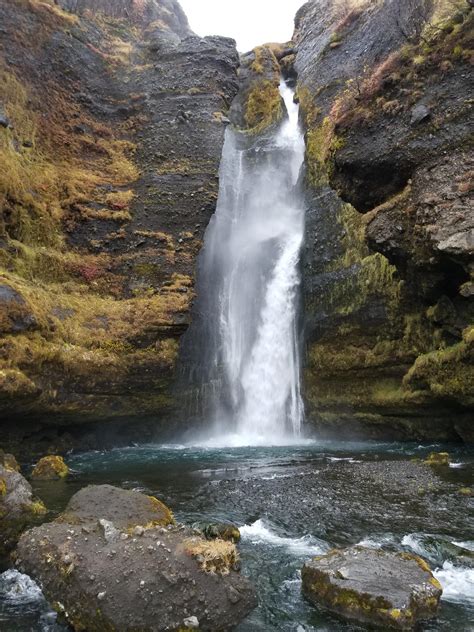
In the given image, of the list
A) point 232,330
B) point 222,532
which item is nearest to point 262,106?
point 232,330

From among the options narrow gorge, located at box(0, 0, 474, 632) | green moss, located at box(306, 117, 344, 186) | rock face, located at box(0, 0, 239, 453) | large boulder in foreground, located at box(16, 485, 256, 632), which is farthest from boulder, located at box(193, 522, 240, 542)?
green moss, located at box(306, 117, 344, 186)

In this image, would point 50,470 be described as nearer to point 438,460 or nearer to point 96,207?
point 438,460

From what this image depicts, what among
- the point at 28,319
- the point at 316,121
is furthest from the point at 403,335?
the point at 316,121

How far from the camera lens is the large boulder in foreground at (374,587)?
515 cm

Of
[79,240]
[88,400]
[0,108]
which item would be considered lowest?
[88,400]

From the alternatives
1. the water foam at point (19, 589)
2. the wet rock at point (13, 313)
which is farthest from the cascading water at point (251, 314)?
the water foam at point (19, 589)

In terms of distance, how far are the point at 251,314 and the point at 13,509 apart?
17.6m

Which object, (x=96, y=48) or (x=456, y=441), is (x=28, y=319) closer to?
(x=456, y=441)

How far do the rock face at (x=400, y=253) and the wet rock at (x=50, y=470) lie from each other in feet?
37.7

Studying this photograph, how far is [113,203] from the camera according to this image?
76.3 ft

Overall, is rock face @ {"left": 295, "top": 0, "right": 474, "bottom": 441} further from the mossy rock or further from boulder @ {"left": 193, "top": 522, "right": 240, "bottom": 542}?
the mossy rock

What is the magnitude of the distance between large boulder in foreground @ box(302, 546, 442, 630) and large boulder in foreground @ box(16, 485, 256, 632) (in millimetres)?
894

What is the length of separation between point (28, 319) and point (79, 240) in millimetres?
7071

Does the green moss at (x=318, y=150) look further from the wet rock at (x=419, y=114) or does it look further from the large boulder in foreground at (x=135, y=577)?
the large boulder in foreground at (x=135, y=577)
